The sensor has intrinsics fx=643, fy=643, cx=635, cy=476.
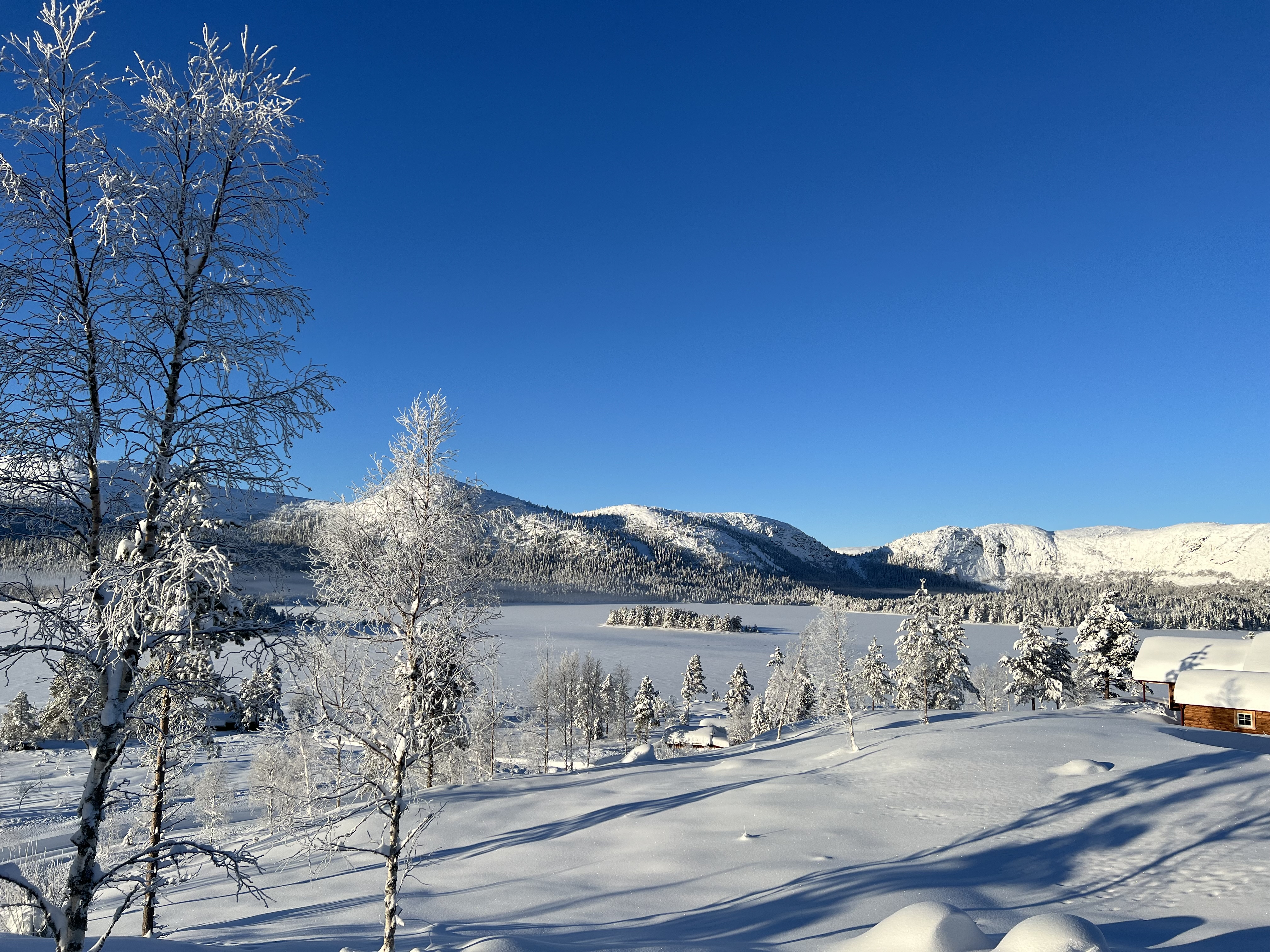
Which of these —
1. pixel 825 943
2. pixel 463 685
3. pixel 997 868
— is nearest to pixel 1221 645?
pixel 997 868

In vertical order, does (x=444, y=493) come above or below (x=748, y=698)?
above

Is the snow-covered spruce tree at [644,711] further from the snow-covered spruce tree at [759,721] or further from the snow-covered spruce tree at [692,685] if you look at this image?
the snow-covered spruce tree at [759,721]

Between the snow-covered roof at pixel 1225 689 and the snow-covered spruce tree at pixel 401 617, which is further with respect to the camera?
the snow-covered roof at pixel 1225 689

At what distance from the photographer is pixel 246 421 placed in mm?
7574

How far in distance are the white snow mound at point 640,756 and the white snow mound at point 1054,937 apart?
142 feet

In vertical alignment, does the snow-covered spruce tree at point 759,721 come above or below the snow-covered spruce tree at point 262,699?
below

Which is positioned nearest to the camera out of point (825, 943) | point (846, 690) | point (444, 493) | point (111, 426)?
point (111, 426)

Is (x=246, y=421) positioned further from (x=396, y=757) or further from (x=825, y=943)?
(x=825, y=943)

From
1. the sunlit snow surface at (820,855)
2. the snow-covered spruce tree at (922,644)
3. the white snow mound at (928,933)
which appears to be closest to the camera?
the white snow mound at (928,933)

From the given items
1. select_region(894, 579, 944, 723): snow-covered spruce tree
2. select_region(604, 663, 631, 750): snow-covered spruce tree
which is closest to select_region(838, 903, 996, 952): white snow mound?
select_region(894, 579, 944, 723): snow-covered spruce tree

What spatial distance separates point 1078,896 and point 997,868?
2.54 meters

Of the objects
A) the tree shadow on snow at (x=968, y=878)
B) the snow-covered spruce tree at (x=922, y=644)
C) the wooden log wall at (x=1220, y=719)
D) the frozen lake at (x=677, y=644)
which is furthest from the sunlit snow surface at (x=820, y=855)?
the frozen lake at (x=677, y=644)

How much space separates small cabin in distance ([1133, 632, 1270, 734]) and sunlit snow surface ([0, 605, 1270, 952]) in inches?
95.3

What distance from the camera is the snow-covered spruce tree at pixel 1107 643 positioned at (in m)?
49.1
